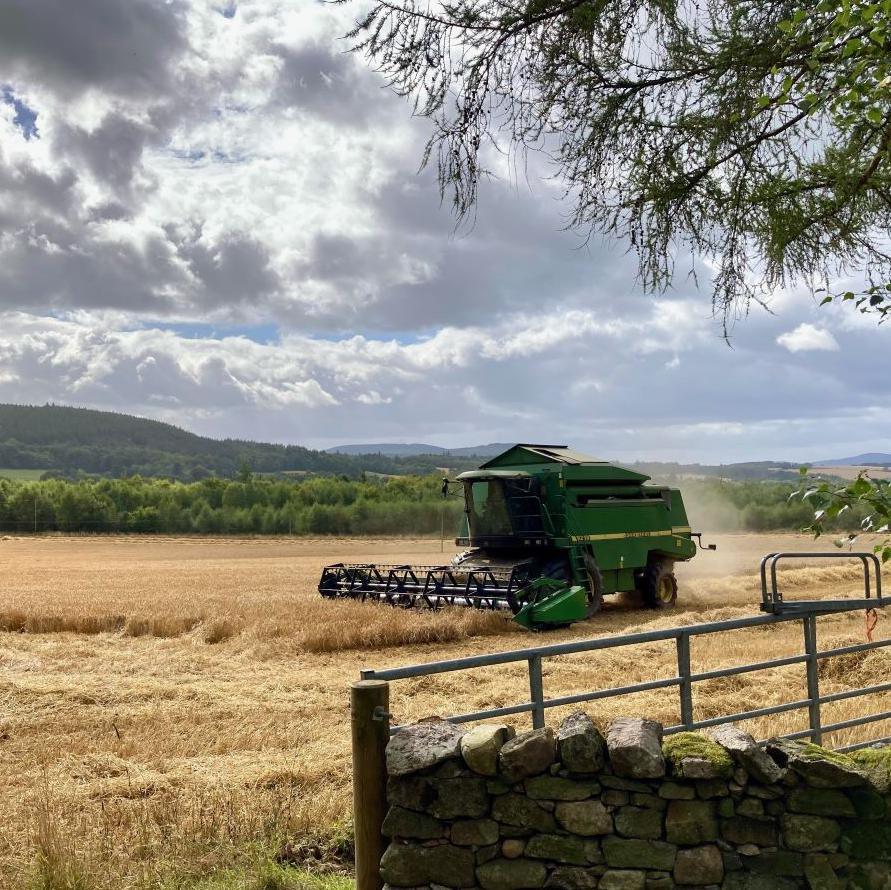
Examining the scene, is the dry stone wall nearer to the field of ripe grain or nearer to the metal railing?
the metal railing

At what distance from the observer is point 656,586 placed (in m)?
19.6

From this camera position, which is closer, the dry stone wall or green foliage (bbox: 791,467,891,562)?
the dry stone wall

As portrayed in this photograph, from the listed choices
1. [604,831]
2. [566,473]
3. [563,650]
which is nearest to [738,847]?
[604,831]

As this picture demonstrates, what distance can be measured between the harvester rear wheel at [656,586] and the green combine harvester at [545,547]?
20 mm

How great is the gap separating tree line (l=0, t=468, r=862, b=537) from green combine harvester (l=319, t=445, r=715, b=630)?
3262 cm

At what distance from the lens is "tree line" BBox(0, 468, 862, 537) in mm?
58594

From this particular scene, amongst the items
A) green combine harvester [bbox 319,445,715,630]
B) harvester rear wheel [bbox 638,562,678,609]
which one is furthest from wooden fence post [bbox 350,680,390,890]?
harvester rear wheel [bbox 638,562,678,609]

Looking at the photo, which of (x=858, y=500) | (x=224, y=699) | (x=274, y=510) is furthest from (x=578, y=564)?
(x=274, y=510)

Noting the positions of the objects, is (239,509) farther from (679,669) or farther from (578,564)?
(679,669)

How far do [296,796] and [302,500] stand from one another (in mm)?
70814

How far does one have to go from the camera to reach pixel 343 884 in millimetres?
4770

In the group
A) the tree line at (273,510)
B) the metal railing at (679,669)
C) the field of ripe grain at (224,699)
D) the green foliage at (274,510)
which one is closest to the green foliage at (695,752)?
the metal railing at (679,669)

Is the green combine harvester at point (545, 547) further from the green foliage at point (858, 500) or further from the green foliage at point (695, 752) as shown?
the green foliage at point (695, 752)

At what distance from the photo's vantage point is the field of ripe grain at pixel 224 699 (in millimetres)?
5359
